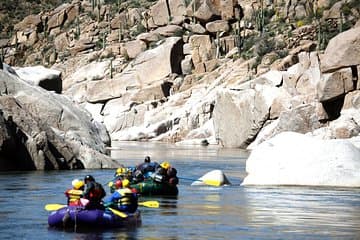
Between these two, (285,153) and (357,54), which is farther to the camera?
(357,54)

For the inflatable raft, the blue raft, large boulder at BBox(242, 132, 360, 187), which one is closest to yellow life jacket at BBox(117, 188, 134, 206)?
the blue raft

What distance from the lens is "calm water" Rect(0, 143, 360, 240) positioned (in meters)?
22.8

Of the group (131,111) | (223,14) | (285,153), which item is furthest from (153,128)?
(285,153)

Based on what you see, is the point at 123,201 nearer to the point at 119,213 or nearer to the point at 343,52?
the point at 119,213

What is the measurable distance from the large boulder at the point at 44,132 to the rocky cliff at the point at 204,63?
49.8 ft

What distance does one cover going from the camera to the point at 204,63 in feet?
355

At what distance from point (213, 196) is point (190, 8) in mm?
87454

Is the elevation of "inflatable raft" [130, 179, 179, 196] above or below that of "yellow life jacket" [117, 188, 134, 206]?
below

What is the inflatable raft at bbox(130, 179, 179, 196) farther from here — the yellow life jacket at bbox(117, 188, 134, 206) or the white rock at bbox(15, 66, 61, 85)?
the white rock at bbox(15, 66, 61, 85)

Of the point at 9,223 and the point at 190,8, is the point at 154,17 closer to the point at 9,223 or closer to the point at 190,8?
the point at 190,8

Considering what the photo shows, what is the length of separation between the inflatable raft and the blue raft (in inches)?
358

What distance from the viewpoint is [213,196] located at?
33188mm

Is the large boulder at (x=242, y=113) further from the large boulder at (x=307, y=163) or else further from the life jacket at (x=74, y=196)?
the life jacket at (x=74, y=196)

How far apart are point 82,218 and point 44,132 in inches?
790
